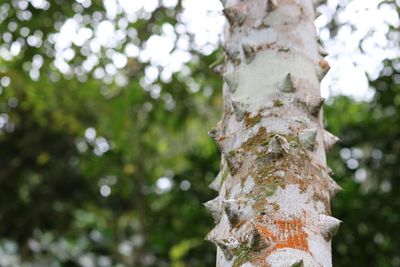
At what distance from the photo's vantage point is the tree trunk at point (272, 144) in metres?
1.11

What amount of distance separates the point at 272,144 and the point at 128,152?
4.68m

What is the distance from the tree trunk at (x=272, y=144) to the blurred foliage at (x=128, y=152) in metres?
2.80

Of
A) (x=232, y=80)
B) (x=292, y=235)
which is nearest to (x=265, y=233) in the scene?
(x=292, y=235)

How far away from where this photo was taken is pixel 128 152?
5.84 m

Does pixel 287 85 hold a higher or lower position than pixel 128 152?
higher

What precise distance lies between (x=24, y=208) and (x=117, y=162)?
1956mm

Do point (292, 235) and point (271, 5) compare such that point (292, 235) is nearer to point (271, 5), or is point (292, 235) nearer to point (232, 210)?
point (232, 210)

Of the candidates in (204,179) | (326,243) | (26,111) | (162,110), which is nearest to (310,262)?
(326,243)

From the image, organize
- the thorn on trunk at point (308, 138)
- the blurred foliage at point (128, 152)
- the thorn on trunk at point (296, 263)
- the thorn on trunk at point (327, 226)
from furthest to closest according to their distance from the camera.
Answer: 1. the blurred foliage at point (128, 152)
2. the thorn on trunk at point (308, 138)
3. the thorn on trunk at point (327, 226)
4. the thorn on trunk at point (296, 263)

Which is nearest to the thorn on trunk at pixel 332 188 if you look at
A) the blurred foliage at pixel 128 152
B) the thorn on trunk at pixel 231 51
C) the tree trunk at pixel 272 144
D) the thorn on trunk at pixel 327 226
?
the tree trunk at pixel 272 144

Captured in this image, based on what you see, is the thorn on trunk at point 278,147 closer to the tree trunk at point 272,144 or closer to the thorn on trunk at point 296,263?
Answer: the tree trunk at point 272,144

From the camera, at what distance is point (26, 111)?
739cm

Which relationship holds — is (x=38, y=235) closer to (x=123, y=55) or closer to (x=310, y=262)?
(x=123, y=55)

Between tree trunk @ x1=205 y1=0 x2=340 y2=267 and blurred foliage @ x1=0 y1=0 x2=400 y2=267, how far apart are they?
280cm
